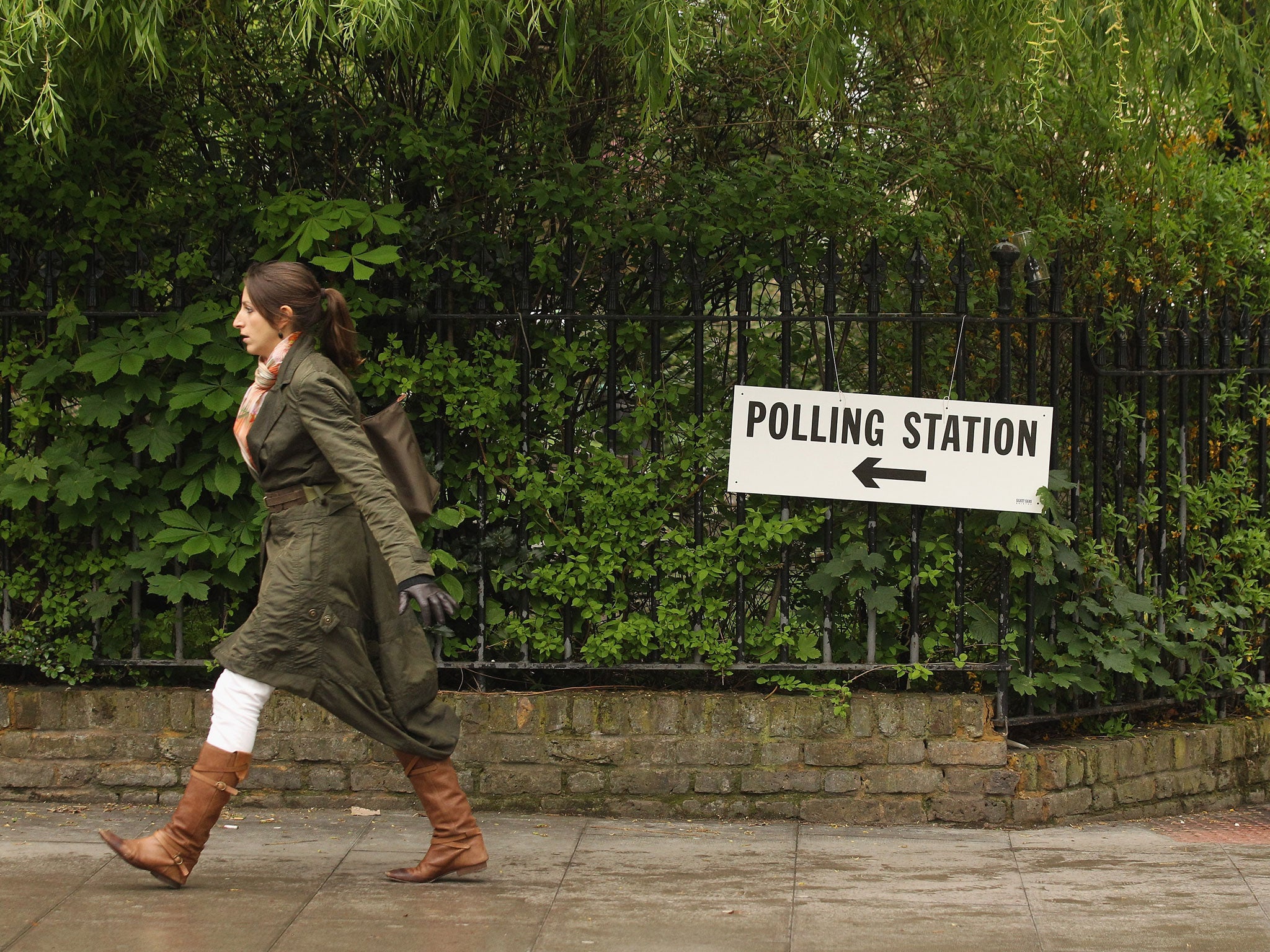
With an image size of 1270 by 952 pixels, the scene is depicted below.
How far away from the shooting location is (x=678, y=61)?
4516mm

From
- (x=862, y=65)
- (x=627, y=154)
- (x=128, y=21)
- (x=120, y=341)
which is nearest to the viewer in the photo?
(x=128, y=21)

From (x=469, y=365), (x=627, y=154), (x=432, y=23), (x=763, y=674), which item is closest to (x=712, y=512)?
(x=763, y=674)

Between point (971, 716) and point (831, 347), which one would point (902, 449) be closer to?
point (831, 347)

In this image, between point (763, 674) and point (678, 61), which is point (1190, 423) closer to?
point (763, 674)

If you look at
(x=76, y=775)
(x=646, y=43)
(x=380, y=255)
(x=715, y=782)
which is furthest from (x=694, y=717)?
(x=646, y=43)

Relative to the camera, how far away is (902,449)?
5.60 meters

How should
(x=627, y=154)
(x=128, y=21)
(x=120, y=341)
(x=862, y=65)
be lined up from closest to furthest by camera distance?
(x=128, y=21) < (x=120, y=341) < (x=627, y=154) < (x=862, y=65)

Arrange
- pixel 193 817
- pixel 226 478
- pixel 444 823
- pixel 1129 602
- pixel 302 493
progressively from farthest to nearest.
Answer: pixel 1129 602, pixel 226 478, pixel 444 823, pixel 302 493, pixel 193 817

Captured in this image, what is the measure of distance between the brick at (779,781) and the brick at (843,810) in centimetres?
6

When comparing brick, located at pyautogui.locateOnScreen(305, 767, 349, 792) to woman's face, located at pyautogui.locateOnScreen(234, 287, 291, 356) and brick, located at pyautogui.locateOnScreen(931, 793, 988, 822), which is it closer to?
woman's face, located at pyautogui.locateOnScreen(234, 287, 291, 356)

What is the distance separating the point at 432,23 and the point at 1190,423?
391 cm

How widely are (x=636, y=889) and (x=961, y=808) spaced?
154 centimetres

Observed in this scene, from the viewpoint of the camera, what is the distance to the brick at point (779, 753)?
5.58m

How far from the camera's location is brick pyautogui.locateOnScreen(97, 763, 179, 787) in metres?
5.59
